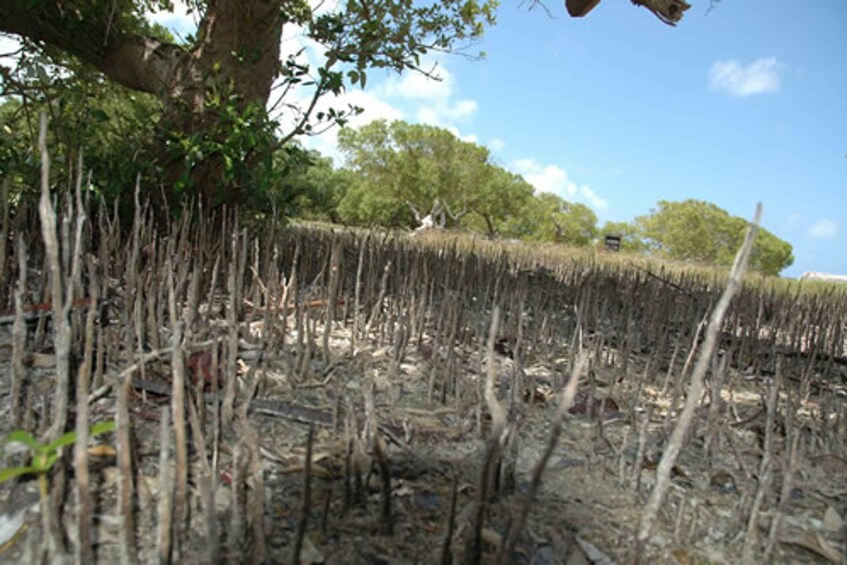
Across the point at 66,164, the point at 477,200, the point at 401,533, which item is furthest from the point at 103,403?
the point at 477,200

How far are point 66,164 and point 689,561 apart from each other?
3.28 metres

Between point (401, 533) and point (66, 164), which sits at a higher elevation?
point (66, 164)

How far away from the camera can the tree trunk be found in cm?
319

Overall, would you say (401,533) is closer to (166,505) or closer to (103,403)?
(166,505)

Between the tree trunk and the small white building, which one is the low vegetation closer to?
the tree trunk

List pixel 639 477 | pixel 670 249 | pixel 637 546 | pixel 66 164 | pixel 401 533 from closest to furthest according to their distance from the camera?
pixel 637 546
pixel 401 533
pixel 639 477
pixel 66 164
pixel 670 249

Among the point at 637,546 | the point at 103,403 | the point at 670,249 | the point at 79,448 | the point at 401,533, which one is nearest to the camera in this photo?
the point at 79,448

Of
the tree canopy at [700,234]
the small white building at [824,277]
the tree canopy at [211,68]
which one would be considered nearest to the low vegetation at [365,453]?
the tree canopy at [211,68]

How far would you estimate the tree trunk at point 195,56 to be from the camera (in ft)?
10.5

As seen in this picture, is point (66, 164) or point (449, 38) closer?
point (66, 164)

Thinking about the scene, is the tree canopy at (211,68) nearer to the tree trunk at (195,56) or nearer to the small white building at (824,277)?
the tree trunk at (195,56)

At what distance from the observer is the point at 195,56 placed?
3285 mm

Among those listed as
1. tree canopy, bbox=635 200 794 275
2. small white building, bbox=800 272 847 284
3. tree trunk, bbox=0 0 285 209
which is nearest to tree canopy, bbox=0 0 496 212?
tree trunk, bbox=0 0 285 209

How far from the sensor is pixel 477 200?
1148 inches
